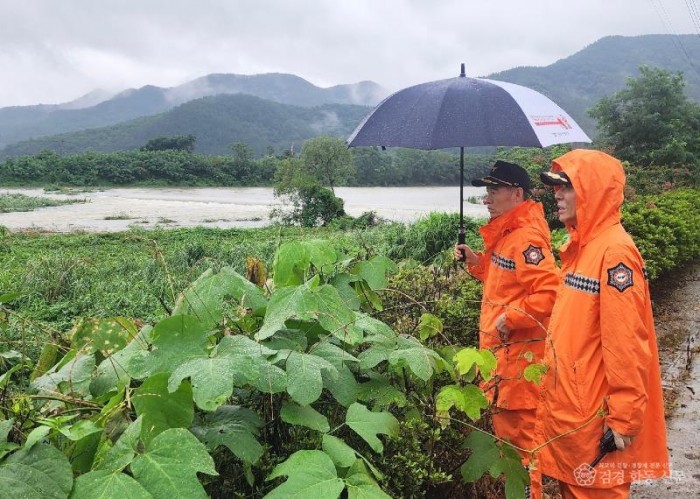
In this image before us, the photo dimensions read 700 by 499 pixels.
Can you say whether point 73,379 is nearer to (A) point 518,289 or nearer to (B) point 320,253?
(B) point 320,253

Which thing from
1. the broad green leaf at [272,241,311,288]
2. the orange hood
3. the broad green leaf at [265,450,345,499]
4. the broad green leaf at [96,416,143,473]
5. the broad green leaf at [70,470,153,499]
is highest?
the orange hood

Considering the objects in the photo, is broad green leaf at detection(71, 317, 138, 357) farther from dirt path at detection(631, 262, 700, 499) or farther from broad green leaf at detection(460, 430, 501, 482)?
dirt path at detection(631, 262, 700, 499)

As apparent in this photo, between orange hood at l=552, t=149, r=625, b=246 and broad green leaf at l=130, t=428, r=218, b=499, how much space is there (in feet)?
4.94

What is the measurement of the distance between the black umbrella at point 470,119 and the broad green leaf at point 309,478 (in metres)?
2.16

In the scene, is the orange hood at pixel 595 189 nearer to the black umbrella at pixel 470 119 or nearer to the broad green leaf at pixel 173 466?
the black umbrella at pixel 470 119

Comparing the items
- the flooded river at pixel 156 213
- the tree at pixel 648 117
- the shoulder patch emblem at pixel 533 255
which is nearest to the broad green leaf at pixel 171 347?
the shoulder patch emblem at pixel 533 255

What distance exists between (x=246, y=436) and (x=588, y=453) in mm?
1274

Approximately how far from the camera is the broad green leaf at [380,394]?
4.23 feet

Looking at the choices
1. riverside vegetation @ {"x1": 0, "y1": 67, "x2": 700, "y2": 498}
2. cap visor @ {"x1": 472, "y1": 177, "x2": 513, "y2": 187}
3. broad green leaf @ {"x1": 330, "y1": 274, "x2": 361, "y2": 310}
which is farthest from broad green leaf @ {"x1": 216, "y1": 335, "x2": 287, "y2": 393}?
cap visor @ {"x1": 472, "y1": 177, "x2": 513, "y2": 187}

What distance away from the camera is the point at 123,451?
2.81ft

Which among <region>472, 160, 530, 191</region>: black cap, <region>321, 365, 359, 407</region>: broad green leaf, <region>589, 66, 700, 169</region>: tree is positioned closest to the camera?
<region>321, 365, 359, 407</region>: broad green leaf

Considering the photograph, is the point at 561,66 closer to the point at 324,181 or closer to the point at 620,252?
the point at 324,181

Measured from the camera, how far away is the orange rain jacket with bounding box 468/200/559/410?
236cm

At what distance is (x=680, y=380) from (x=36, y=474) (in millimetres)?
4449
